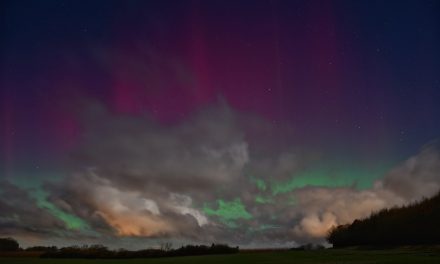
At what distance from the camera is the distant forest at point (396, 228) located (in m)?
86.8

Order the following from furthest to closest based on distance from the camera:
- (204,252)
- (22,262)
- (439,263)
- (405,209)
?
(405,209)
(204,252)
(22,262)
(439,263)

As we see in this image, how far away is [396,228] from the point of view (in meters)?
97.4

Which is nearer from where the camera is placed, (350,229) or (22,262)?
(22,262)

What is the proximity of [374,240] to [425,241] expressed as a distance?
63.6 feet

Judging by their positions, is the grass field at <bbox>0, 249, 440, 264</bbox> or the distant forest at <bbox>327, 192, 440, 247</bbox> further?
the distant forest at <bbox>327, 192, 440, 247</bbox>

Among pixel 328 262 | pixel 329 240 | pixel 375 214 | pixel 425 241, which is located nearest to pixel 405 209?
pixel 375 214

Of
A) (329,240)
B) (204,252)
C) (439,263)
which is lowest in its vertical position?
(439,263)

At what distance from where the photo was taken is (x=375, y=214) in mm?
117312

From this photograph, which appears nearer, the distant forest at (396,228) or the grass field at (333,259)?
the grass field at (333,259)

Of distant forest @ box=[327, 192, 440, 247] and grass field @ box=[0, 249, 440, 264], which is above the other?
distant forest @ box=[327, 192, 440, 247]

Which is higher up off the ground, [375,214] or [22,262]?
[375,214]

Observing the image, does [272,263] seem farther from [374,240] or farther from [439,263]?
[374,240]

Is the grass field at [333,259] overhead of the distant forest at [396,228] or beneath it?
beneath

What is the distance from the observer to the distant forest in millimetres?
86812
